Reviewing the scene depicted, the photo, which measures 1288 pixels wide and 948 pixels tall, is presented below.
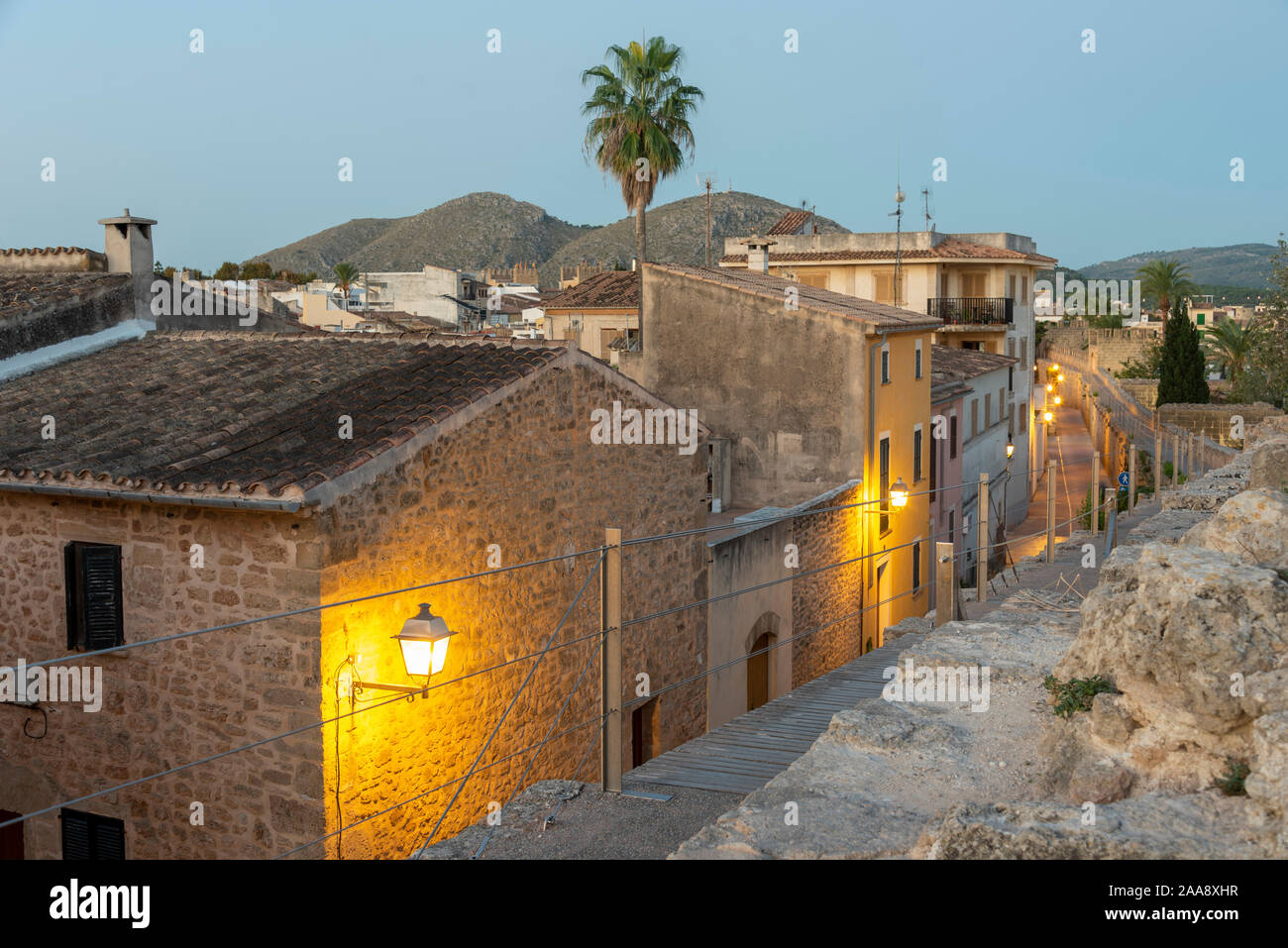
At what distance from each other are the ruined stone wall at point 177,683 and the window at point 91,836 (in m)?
0.11

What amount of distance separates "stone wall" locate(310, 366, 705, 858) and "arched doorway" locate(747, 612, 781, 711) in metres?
2.09

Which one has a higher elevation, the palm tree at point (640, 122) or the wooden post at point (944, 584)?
the palm tree at point (640, 122)

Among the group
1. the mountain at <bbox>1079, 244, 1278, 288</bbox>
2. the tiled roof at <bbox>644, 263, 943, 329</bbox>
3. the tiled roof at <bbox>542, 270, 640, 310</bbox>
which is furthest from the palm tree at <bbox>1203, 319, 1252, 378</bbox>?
the mountain at <bbox>1079, 244, 1278, 288</bbox>

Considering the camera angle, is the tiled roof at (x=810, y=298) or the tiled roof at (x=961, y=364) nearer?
the tiled roof at (x=810, y=298)

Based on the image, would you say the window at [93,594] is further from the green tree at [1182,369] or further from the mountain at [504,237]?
the mountain at [504,237]

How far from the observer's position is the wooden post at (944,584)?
9.34 m

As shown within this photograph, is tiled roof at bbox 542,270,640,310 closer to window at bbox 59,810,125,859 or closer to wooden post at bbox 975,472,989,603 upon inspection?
wooden post at bbox 975,472,989,603

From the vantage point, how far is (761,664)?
16.0 meters

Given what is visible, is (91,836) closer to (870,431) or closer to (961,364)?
(870,431)

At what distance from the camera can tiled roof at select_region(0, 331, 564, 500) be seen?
862 cm

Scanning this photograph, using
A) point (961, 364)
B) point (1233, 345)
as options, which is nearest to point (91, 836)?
point (961, 364)

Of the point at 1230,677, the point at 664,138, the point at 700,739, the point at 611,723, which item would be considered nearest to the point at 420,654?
the point at 700,739

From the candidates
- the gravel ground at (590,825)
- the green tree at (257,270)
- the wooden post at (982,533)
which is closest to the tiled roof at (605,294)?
the wooden post at (982,533)
